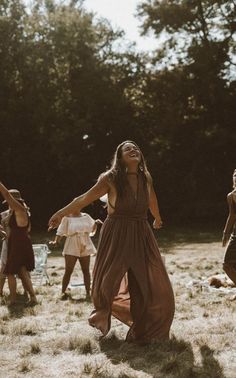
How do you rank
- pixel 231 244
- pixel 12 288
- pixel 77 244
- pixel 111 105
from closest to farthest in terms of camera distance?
pixel 231 244 → pixel 12 288 → pixel 77 244 → pixel 111 105

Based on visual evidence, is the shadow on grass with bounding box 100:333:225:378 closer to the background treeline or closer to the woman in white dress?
the woman in white dress

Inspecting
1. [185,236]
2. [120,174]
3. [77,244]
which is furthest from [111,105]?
[120,174]

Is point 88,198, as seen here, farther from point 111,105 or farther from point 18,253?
point 111,105

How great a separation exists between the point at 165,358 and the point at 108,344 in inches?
36.2

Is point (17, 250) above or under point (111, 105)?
under

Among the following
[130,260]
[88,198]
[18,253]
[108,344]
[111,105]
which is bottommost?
[108,344]

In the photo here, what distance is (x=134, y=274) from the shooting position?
6168 millimetres

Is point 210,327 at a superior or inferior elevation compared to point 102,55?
inferior

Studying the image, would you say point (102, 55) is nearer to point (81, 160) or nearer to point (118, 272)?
point (81, 160)

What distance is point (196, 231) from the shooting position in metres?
27.0

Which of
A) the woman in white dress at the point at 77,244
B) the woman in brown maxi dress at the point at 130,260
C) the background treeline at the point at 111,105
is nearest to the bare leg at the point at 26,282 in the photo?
the woman in white dress at the point at 77,244

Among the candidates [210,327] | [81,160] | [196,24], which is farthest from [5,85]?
[210,327]

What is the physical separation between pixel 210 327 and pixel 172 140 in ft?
83.4

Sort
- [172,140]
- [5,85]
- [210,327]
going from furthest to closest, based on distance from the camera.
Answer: [172,140], [5,85], [210,327]
